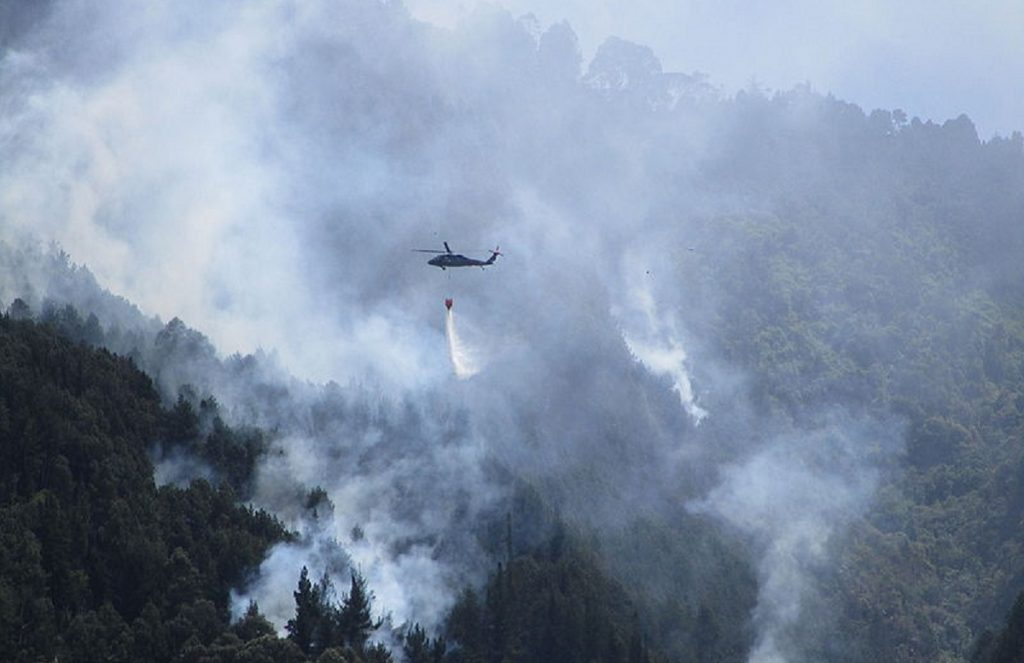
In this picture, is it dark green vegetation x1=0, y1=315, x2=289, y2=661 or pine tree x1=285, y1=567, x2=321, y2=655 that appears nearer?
dark green vegetation x1=0, y1=315, x2=289, y2=661

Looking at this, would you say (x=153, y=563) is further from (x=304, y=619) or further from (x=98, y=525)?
(x=304, y=619)

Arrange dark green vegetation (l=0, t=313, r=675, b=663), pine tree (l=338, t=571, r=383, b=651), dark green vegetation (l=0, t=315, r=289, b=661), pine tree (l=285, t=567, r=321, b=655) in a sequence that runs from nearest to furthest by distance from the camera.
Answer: dark green vegetation (l=0, t=315, r=289, b=661), dark green vegetation (l=0, t=313, r=675, b=663), pine tree (l=285, t=567, r=321, b=655), pine tree (l=338, t=571, r=383, b=651)

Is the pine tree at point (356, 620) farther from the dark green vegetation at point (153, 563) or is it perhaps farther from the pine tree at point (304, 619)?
the pine tree at point (304, 619)

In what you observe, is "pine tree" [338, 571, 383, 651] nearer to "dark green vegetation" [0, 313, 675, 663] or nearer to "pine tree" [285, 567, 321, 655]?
"dark green vegetation" [0, 313, 675, 663]

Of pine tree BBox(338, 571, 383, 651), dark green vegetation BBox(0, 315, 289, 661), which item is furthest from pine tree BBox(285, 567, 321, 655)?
dark green vegetation BBox(0, 315, 289, 661)

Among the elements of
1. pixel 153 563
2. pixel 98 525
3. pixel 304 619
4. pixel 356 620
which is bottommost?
pixel 304 619

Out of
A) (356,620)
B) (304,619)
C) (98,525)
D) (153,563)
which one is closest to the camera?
(304,619)

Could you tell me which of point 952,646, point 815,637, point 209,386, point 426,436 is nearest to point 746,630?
point 815,637

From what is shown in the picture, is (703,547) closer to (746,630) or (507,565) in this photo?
(746,630)

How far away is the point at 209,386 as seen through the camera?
181375mm

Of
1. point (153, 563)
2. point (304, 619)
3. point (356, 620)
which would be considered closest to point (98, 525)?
point (153, 563)

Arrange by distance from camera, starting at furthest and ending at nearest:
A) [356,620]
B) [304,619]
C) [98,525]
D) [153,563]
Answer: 1. [98,525]
2. [153,563]
3. [356,620]
4. [304,619]

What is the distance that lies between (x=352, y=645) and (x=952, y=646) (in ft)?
251

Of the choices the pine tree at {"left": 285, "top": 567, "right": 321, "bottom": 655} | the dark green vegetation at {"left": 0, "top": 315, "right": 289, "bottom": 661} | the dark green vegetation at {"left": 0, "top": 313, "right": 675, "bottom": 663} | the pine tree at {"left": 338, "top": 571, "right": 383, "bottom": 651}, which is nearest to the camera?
the dark green vegetation at {"left": 0, "top": 315, "right": 289, "bottom": 661}
